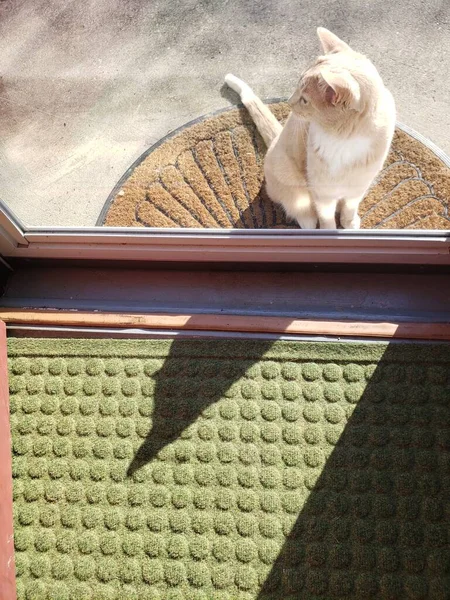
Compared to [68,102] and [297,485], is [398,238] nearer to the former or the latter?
[297,485]

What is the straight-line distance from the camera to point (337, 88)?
3.87 feet

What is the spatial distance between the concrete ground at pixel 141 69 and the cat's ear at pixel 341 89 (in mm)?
918

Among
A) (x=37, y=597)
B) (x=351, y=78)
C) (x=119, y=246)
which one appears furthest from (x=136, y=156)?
(x=37, y=597)

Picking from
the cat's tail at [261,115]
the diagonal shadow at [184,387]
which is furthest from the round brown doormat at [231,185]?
the diagonal shadow at [184,387]

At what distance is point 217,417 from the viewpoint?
1.55 m

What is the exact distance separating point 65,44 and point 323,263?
1.66m

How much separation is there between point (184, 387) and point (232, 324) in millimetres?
249

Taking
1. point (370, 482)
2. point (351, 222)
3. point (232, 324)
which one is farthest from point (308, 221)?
point (370, 482)

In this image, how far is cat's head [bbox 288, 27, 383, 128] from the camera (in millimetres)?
1191

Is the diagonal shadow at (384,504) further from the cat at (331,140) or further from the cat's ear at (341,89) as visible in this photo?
the cat's ear at (341,89)

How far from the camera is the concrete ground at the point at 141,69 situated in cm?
206

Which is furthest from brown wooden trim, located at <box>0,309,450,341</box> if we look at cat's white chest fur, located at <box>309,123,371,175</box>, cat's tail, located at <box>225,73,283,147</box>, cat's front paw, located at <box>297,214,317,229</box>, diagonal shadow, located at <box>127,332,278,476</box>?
cat's tail, located at <box>225,73,283,147</box>

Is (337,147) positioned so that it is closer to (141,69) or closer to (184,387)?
(184,387)

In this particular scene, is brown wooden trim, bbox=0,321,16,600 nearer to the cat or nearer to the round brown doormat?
the round brown doormat
